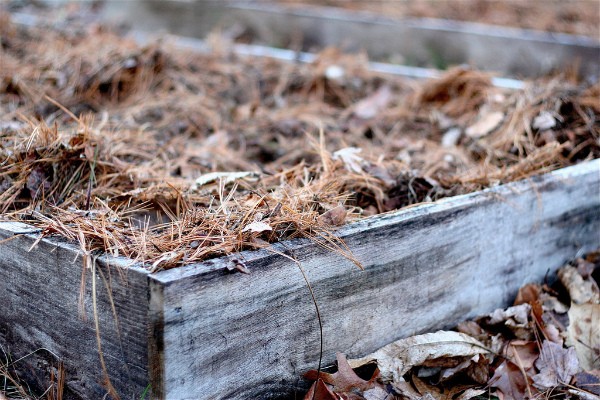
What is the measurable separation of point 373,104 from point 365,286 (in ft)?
7.07

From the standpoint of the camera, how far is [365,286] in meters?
2.08

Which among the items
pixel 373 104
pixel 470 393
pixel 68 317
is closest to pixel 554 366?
pixel 470 393

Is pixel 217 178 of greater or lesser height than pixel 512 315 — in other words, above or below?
above

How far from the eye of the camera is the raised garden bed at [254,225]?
1.73 m

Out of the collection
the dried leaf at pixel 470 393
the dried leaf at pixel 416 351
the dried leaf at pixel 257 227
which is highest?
the dried leaf at pixel 257 227

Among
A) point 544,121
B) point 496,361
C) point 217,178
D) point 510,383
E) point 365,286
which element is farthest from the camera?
point 544,121

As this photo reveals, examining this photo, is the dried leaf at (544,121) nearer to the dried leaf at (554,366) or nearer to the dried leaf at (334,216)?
the dried leaf at (554,366)

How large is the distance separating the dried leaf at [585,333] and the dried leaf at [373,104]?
5.64 feet

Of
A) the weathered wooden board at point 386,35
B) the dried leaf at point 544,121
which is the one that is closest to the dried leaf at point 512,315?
the dried leaf at point 544,121

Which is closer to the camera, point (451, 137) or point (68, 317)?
point (68, 317)

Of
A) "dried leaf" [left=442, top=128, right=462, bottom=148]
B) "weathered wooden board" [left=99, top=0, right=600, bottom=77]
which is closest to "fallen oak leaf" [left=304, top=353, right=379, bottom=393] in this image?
"dried leaf" [left=442, top=128, right=462, bottom=148]

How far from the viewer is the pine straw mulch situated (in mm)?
1984

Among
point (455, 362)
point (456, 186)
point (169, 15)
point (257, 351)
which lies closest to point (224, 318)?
point (257, 351)

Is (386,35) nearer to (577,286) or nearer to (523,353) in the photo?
(577,286)
